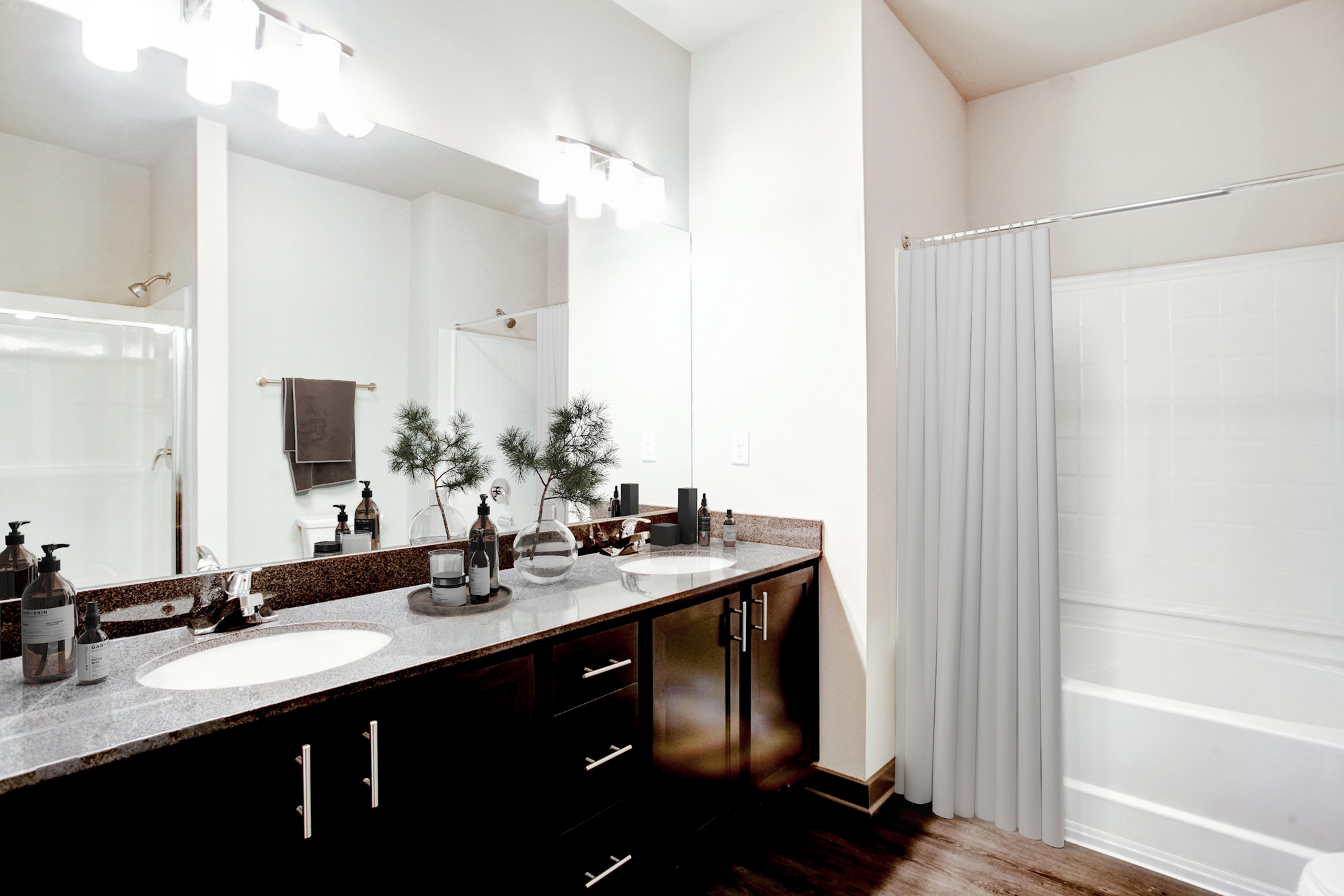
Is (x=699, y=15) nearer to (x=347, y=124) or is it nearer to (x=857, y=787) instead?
(x=347, y=124)

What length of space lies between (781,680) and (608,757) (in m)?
0.81

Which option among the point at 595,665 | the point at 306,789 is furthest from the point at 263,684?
the point at 595,665

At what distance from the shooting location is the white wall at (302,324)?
150cm

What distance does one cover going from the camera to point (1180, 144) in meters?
2.65

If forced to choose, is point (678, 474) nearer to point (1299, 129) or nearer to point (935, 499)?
point (935, 499)

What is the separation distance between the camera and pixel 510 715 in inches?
52.5

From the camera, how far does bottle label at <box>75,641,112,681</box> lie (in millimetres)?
1071

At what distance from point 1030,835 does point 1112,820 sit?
0.24 meters

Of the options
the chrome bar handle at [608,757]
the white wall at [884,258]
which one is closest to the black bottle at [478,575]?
the chrome bar handle at [608,757]

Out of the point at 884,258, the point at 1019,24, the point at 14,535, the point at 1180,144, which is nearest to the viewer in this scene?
the point at 14,535

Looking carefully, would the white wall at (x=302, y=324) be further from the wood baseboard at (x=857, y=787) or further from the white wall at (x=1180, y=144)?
the white wall at (x=1180, y=144)

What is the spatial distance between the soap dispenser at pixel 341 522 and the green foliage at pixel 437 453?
0.15m

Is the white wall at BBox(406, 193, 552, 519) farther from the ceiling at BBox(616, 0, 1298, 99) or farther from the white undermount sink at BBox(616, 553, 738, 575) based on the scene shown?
the ceiling at BBox(616, 0, 1298, 99)

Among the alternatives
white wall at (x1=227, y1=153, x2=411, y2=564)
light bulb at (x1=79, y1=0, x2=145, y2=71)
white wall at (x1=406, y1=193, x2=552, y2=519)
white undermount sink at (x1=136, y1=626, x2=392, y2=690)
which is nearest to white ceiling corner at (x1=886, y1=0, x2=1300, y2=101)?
white wall at (x1=406, y1=193, x2=552, y2=519)
